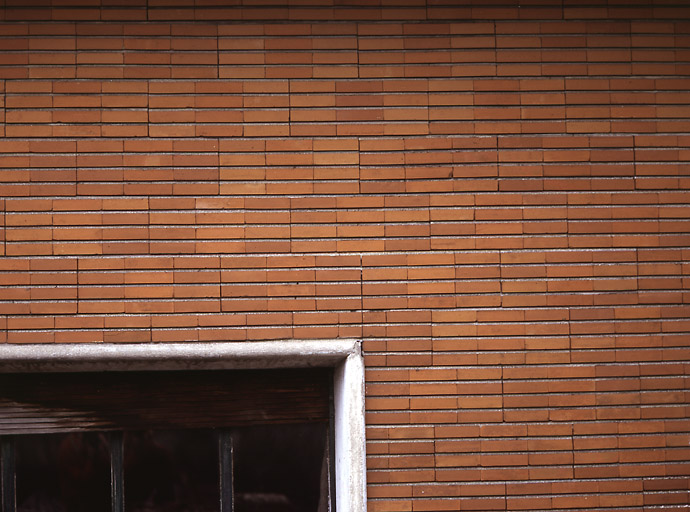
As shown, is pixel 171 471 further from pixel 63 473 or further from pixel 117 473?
pixel 63 473

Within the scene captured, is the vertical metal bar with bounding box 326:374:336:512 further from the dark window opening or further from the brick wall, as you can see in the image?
the brick wall

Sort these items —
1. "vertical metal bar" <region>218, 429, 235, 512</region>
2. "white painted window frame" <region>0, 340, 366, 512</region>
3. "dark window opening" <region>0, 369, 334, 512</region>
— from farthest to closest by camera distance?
"vertical metal bar" <region>218, 429, 235, 512</region>
"dark window opening" <region>0, 369, 334, 512</region>
"white painted window frame" <region>0, 340, 366, 512</region>

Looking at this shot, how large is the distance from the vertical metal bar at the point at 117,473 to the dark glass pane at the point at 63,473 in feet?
0.09

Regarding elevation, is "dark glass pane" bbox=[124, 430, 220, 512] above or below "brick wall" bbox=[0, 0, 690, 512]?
below

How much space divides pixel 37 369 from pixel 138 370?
1.67 feet

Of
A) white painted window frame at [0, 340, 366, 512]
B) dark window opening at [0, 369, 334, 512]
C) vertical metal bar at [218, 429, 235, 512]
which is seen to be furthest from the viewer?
vertical metal bar at [218, 429, 235, 512]

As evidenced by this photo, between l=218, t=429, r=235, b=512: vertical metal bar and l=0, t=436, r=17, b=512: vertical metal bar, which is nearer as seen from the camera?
l=0, t=436, r=17, b=512: vertical metal bar

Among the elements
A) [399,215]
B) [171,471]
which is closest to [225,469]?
[171,471]

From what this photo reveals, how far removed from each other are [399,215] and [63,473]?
7.66 ft

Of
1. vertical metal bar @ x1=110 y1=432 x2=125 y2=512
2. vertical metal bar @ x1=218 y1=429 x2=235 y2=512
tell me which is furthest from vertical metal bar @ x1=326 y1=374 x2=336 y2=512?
vertical metal bar @ x1=110 y1=432 x2=125 y2=512

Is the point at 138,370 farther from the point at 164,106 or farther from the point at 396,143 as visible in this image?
the point at 396,143

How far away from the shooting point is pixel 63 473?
3543 mm

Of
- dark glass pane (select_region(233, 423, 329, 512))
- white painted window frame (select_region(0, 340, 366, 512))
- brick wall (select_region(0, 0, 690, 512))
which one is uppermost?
brick wall (select_region(0, 0, 690, 512))

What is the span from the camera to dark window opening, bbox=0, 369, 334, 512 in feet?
11.4
